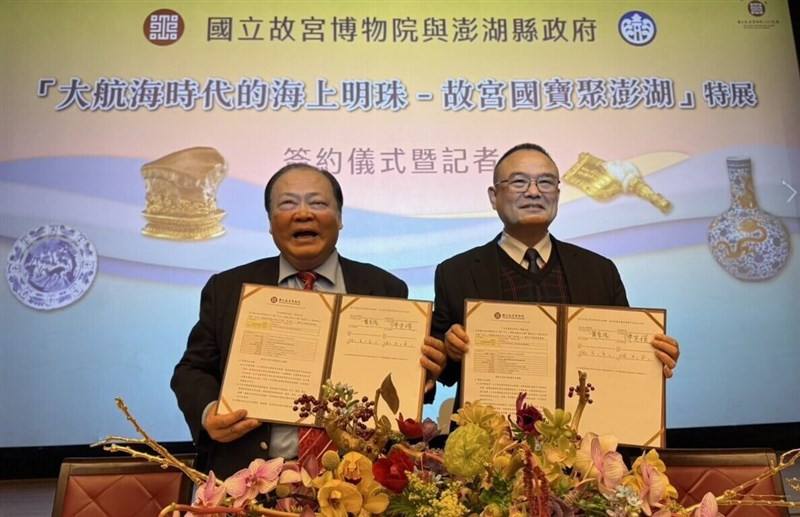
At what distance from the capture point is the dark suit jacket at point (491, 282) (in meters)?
1.83

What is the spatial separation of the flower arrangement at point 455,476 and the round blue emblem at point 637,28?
286 centimetres

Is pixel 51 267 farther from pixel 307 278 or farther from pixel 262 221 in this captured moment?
pixel 307 278

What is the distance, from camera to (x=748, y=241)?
293cm

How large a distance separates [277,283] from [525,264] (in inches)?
30.7

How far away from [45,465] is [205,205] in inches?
53.0

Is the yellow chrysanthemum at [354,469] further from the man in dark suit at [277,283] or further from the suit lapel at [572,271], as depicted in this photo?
the suit lapel at [572,271]

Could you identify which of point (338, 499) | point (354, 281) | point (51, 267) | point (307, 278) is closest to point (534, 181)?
point (354, 281)

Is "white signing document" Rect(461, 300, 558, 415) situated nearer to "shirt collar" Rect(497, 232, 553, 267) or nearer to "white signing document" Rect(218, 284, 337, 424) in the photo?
"white signing document" Rect(218, 284, 337, 424)

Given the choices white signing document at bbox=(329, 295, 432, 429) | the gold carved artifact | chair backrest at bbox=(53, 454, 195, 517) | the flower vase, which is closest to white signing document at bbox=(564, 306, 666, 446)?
white signing document at bbox=(329, 295, 432, 429)

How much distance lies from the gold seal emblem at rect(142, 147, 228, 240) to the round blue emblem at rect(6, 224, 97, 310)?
0.31 meters

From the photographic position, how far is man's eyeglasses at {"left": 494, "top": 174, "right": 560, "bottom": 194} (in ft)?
6.29

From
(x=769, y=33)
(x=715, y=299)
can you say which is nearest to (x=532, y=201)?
(x=715, y=299)

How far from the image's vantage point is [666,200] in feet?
9.63

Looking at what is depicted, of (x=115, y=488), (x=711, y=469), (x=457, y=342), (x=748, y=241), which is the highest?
(x=748, y=241)
